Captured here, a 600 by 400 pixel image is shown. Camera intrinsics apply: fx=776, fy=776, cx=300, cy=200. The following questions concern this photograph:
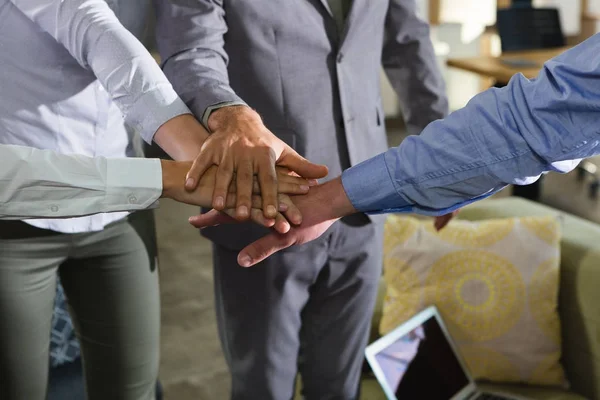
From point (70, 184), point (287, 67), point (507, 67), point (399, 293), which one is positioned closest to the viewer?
point (70, 184)

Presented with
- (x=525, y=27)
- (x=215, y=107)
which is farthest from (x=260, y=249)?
(x=525, y=27)

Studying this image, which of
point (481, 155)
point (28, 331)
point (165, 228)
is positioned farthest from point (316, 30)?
point (165, 228)

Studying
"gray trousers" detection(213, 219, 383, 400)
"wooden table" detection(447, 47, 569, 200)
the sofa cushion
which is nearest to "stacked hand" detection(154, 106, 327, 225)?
"gray trousers" detection(213, 219, 383, 400)

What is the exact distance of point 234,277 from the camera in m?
1.50

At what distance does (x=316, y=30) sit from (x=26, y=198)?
0.60 meters

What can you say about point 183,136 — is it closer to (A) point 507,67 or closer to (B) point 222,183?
(B) point 222,183

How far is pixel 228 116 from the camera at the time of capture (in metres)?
1.29

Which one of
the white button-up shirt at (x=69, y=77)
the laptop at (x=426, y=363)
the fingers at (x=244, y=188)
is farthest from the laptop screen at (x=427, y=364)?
the white button-up shirt at (x=69, y=77)

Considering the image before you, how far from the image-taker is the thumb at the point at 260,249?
1.27 metres

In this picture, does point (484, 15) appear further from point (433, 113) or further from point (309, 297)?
point (309, 297)

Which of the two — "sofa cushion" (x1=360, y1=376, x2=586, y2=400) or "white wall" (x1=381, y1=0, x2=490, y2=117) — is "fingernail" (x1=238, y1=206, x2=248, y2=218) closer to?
"sofa cushion" (x1=360, y1=376, x2=586, y2=400)

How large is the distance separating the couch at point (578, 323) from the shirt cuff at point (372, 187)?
746mm

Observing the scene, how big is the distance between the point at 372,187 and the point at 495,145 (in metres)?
0.21

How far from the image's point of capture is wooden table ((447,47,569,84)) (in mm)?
3672
